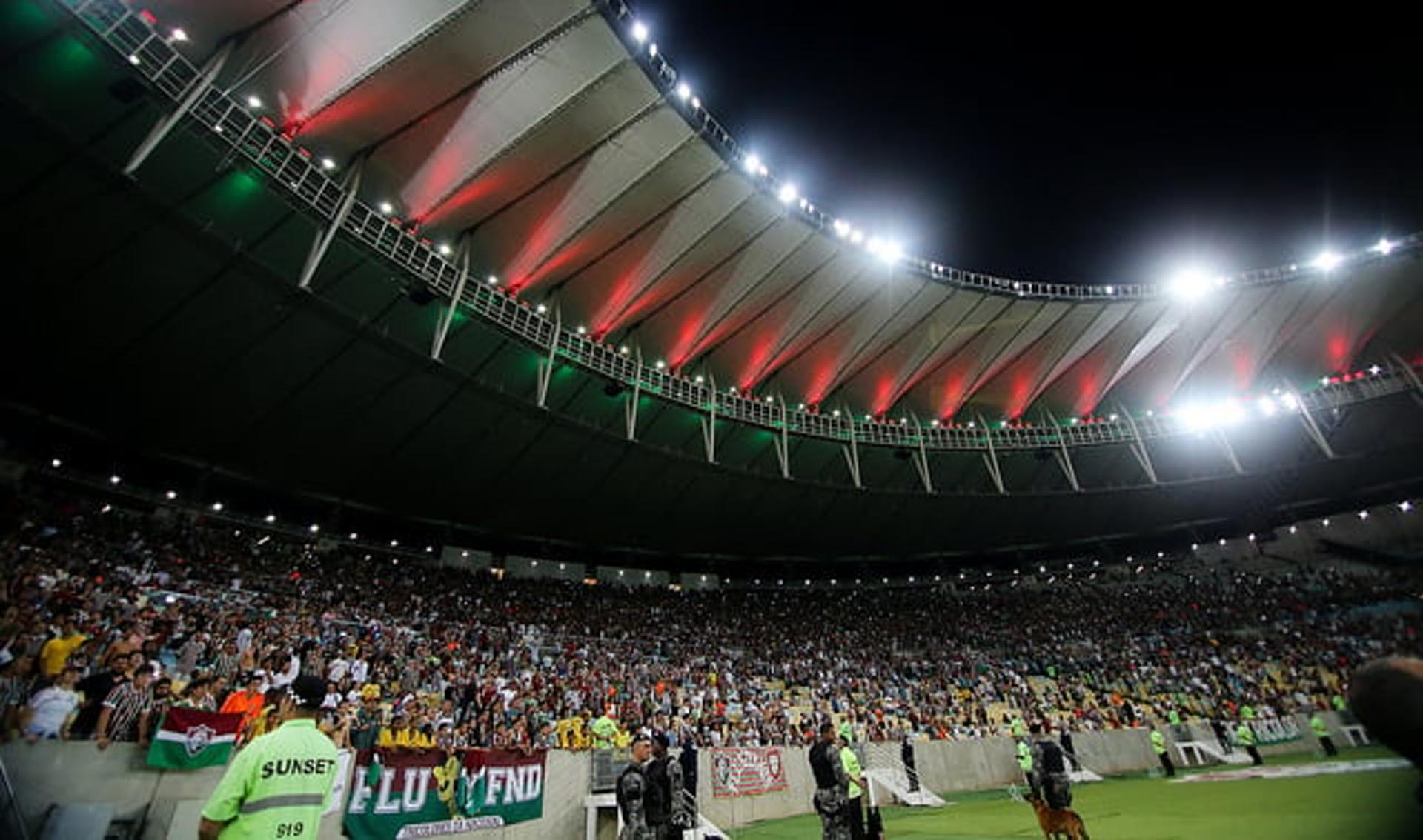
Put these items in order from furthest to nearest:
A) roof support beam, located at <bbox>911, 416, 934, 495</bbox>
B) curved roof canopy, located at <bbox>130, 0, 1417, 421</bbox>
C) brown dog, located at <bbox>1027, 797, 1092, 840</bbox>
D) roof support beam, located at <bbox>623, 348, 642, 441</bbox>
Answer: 1. roof support beam, located at <bbox>911, 416, 934, 495</bbox>
2. roof support beam, located at <bbox>623, 348, 642, 441</bbox>
3. curved roof canopy, located at <bbox>130, 0, 1417, 421</bbox>
4. brown dog, located at <bbox>1027, 797, 1092, 840</bbox>

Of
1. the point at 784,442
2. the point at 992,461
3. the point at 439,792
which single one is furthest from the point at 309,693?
the point at 992,461

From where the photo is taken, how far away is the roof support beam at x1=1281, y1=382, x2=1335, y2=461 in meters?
34.5

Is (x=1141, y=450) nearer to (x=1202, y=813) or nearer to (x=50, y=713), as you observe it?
(x=1202, y=813)

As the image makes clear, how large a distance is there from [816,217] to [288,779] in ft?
87.6

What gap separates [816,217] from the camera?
27.2 m

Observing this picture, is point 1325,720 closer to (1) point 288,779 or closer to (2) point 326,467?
(1) point 288,779

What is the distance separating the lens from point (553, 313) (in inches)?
1092

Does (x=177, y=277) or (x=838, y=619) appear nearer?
(x=177, y=277)

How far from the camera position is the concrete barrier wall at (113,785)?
6.93 m

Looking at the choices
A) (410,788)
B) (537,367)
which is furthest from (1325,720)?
(537,367)

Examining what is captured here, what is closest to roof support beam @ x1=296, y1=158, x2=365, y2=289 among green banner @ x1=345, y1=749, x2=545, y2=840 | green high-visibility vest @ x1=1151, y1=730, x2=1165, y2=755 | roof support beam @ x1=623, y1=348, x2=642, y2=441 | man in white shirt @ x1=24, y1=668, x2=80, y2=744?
roof support beam @ x1=623, y1=348, x2=642, y2=441

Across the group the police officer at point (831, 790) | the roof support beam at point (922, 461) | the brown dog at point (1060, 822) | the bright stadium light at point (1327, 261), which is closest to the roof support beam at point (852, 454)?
the roof support beam at point (922, 461)

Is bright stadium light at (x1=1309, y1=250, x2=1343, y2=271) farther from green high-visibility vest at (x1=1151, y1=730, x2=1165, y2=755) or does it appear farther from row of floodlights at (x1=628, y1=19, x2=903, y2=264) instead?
green high-visibility vest at (x1=1151, y1=730, x2=1165, y2=755)

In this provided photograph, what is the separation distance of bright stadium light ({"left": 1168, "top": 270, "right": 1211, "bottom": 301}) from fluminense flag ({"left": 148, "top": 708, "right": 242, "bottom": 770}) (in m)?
41.3
